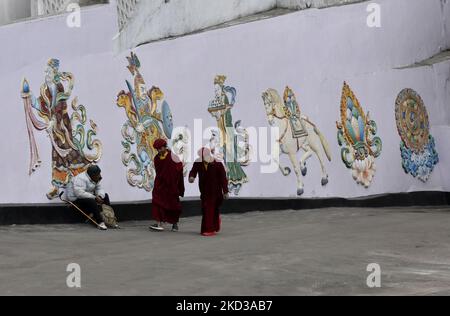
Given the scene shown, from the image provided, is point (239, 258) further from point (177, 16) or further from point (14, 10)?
point (14, 10)

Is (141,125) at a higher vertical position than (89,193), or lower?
higher

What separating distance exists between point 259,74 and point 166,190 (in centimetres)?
387

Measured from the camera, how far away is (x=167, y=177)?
1561 centimetres

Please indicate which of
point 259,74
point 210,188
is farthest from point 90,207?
point 259,74

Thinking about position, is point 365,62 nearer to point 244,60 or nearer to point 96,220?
point 244,60

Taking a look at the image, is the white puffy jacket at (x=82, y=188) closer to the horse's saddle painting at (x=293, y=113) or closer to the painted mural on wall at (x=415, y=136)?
the horse's saddle painting at (x=293, y=113)

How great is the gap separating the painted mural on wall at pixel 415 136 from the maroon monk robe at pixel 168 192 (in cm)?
686

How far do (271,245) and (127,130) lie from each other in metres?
4.29

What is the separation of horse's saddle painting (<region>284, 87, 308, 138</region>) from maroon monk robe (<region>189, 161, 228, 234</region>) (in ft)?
12.6

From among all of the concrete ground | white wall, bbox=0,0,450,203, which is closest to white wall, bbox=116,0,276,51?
white wall, bbox=0,0,450,203

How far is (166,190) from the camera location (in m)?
15.6

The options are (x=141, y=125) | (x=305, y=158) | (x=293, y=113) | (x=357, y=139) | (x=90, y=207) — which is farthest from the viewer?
Answer: (x=357, y=139)

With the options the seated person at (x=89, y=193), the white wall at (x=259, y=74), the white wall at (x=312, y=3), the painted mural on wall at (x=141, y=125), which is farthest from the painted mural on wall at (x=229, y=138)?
the white wall at (x=312, y=3)

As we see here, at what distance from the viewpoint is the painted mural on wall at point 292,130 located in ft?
61.7
